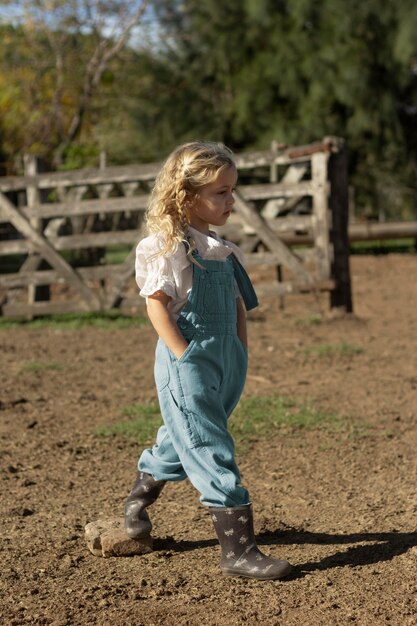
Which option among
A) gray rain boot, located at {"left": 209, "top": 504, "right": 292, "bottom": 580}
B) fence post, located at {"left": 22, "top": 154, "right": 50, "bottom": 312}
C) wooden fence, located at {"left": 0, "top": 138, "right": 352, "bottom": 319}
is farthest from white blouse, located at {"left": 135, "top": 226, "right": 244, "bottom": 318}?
fence post, located at {"left": 22, "top": 154, "right": 50, "bottom": 312}

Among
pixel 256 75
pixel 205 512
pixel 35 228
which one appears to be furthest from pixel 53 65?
pixel 205 512

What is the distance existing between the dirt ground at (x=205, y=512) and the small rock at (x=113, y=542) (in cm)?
4

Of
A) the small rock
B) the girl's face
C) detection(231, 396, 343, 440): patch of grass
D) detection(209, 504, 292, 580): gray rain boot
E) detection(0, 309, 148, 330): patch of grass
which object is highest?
the girl's face

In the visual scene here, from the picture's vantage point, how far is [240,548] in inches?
136

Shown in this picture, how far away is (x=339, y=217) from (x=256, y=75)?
41.5ft

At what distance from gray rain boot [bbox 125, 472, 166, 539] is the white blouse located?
719 mm

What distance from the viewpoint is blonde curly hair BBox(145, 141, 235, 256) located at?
3406 millimetres

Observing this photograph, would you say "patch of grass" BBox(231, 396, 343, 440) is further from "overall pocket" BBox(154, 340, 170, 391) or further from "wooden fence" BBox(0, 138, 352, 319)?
"wooden fence" BBox(0, 138, 352, 319)

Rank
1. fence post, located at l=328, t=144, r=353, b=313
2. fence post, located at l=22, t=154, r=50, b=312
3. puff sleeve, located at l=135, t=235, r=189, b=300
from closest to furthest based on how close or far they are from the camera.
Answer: puff sleeve, located at l=135, t=235, r=189, b=300 → fence post, located at l=328, t=144, r=353, b=313 → fence post, located at l=22, t=154, r=50, b=312

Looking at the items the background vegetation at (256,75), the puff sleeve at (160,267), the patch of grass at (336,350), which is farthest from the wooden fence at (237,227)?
the background vegetation at (256,75)

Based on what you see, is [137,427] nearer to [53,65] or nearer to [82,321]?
[82,321]

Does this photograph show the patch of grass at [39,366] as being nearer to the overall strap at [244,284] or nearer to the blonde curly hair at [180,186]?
the overall strap at [244,284]

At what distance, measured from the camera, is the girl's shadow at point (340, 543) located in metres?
3.61

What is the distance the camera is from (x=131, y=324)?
403 inches
